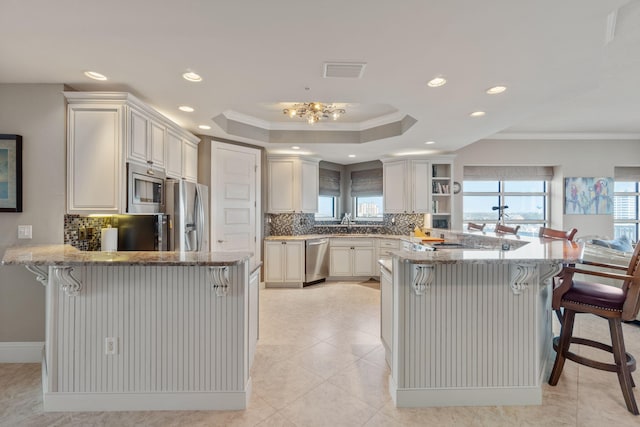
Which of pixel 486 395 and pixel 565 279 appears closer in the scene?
pixel 486 395

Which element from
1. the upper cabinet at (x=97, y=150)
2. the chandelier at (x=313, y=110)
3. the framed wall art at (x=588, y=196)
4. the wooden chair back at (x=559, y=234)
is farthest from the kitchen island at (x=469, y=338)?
the framed wall art at (x=588, y=196)

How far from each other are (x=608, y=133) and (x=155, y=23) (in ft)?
24.1

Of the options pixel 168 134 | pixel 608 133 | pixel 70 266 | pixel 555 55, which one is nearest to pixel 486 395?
pixel 555 55

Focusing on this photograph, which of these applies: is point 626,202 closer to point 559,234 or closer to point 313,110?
point 559,234

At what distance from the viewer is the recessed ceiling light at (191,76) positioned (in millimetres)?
2238

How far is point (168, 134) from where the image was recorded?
3195mm

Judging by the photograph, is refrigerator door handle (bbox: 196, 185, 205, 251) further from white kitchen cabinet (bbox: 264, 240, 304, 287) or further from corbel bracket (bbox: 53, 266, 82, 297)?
white kitchen cabinet (bbox: 264, 240, 304, 287)

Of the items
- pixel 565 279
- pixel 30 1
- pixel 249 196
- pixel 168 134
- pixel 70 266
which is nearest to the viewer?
pixel 30 1

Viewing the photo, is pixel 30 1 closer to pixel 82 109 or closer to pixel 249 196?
pixel 82 109

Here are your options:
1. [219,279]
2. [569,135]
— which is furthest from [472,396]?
[569,135]

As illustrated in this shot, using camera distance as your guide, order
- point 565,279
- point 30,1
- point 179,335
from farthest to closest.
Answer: point 565,279, point 179,335, point 30,1

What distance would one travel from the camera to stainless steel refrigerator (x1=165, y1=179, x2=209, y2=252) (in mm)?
2969

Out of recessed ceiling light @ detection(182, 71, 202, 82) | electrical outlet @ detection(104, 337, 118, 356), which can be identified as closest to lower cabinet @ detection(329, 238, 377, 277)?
recessed ceiling light @ detection(182, 71, 202, 82)

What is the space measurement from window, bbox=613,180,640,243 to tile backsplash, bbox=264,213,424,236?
3854mm
